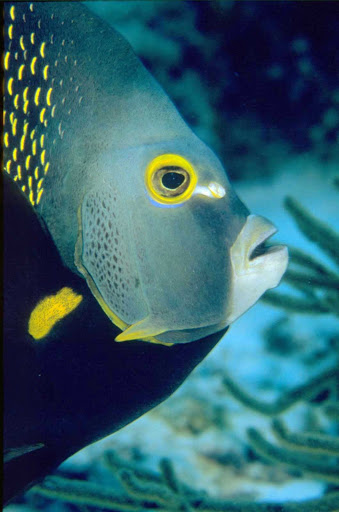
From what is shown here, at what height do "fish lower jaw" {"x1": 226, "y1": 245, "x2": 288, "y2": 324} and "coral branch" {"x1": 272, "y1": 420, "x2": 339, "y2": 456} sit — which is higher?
"fish lower jaw" {"x1": 226, "y1": 245, "x2": 288, "y2": 324}

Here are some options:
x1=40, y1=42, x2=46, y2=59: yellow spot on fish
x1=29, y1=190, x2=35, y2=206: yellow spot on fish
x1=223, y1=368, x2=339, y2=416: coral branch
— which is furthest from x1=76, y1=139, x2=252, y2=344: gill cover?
x1=223, y1=368, x2=339, y2=416: coral branch

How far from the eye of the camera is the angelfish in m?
0.66

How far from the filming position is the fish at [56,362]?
70 centimetres

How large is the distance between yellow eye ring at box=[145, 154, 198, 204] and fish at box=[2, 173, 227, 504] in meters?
0.21

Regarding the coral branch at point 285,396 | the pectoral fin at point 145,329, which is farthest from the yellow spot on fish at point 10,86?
the coral branch at point 285,396

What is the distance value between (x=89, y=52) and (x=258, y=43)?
293cm

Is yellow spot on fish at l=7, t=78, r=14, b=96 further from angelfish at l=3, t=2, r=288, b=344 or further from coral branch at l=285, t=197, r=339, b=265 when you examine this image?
coral branch at l=285, t=197, r=339, b=265

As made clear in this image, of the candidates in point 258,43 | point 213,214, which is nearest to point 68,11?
point 213,214

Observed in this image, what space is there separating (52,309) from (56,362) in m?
0.11

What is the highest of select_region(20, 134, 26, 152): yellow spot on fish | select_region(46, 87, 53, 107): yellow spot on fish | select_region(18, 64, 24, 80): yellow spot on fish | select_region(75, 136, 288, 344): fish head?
select_region(18, 64, 24, 80): yellow spot on fish

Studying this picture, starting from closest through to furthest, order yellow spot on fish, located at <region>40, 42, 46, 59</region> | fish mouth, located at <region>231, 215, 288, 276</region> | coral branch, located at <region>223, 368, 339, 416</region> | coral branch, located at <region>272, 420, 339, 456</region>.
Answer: fish mouth, located at <region>231, 215, 288, 276</region> < yellow spot on fish, located at <region>40, 42, 46, 59</region> < coral branch, located at <region>272, 420, 339, 456</region> < coral branch, located at <region>223, 368, 339, 416</region>

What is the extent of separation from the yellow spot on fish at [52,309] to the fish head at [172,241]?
62 mm

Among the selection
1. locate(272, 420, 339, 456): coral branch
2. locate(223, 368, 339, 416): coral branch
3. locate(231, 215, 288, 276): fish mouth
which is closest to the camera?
locate(231, 215, 288, 276): fish mouth

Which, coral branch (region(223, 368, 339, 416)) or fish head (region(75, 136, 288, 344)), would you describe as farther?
coral branch (region(223, 368, 339, 416))
